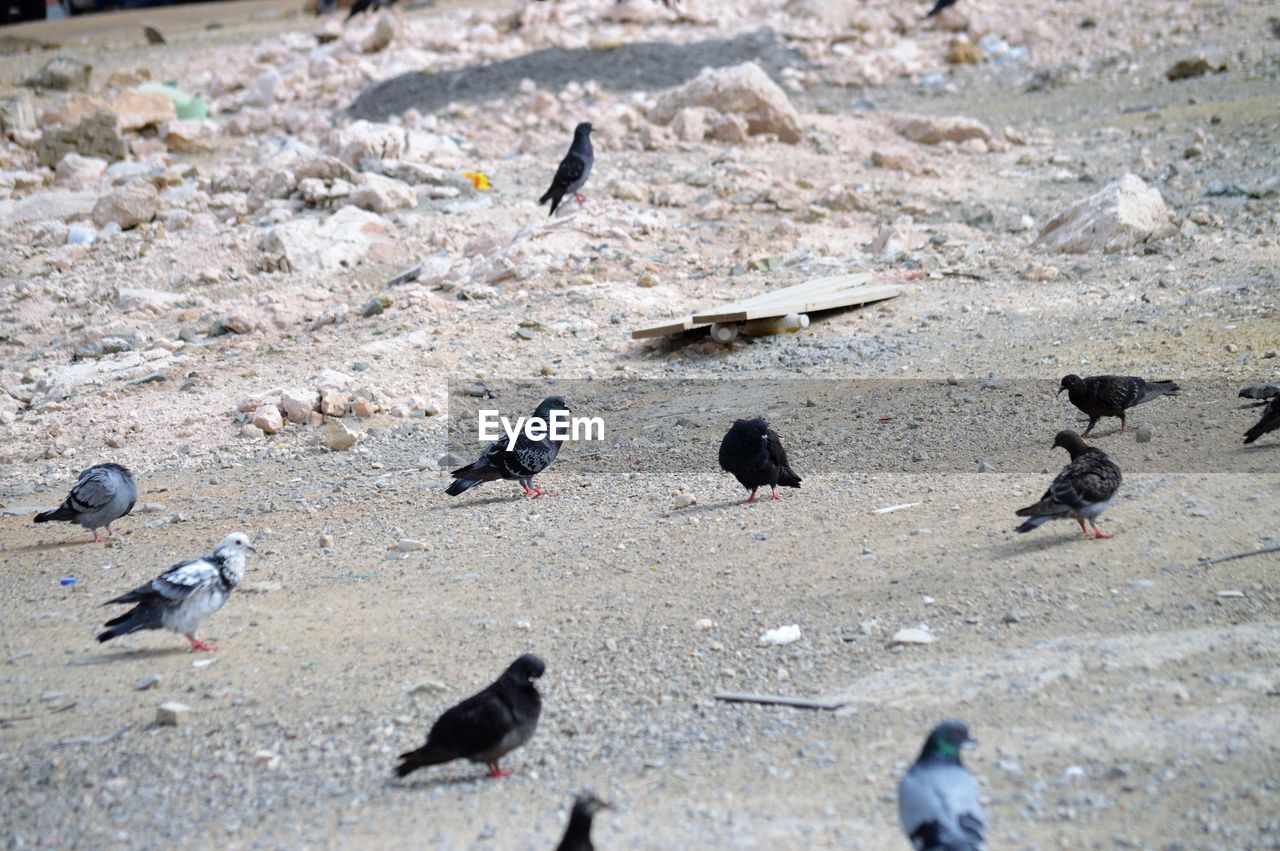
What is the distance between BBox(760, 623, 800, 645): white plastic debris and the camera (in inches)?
224

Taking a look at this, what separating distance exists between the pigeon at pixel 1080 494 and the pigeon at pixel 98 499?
4.97 meters

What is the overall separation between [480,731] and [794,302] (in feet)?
21.1

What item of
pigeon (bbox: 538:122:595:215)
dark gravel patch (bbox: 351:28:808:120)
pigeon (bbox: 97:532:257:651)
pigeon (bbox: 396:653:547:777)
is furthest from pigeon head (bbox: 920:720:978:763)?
dark gravel patch (bbox: 351:28:808:120)

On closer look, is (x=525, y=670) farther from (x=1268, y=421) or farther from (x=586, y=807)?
(x=1268, y=421)

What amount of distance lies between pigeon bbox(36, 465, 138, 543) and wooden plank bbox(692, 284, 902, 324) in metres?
4.42

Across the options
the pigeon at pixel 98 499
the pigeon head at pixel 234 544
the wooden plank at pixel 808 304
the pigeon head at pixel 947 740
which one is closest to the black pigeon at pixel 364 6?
the wooden plank at pixel 808 304

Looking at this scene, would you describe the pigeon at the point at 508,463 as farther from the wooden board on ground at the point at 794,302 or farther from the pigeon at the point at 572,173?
the pigeon at the point at 572,173

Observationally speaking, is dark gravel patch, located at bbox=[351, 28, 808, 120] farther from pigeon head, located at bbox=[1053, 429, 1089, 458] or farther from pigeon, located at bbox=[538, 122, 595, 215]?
pigeon head, located at bbox=[1053, 429, 1089, 458]

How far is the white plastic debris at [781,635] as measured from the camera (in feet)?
18.7

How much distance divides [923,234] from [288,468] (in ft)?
22.2

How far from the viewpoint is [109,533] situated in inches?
311

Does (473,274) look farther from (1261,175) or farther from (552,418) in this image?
(1261,175)

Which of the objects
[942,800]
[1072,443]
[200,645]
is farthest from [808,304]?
[942,800]

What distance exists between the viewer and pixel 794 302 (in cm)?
1045
